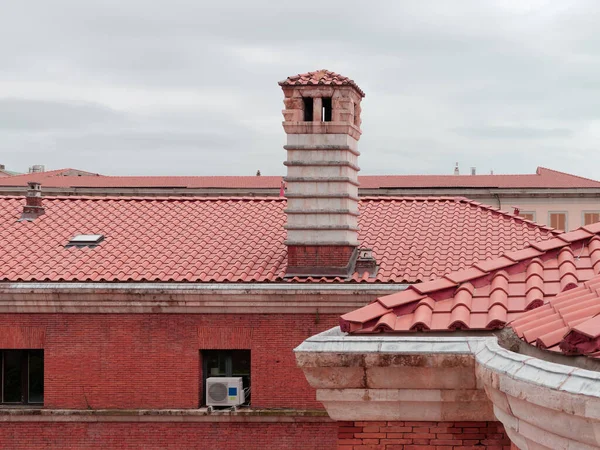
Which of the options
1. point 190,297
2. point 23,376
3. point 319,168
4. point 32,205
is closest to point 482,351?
point 190,297

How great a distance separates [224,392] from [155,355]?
4.54 ft

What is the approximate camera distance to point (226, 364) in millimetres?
15359

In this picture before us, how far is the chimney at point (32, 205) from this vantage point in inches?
733

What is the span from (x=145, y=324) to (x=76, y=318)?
124 centimetres

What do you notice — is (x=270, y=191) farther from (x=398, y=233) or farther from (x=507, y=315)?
(x=507, y=315)

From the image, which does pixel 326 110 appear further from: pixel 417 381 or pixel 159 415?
pixel 417 381

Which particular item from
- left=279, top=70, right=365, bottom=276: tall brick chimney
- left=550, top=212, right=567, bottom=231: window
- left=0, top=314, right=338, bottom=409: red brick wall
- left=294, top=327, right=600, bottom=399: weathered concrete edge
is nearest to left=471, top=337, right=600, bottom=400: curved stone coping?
left=294, top=327, right=600, bottom=399: weathered concrete edge

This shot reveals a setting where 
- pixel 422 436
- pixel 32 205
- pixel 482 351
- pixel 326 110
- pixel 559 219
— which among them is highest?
pixel 326 110

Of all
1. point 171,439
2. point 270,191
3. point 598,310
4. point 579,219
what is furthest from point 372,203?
point 579,219

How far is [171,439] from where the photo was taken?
592 inches

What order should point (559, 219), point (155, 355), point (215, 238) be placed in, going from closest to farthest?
point (155, 355), point (215, 238), point (559, 219)

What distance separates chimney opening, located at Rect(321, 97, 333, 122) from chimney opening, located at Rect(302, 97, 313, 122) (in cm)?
23

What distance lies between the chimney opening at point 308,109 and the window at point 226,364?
176 inches

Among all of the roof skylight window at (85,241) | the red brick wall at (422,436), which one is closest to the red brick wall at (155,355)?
the roof skylight window at (85,241)
